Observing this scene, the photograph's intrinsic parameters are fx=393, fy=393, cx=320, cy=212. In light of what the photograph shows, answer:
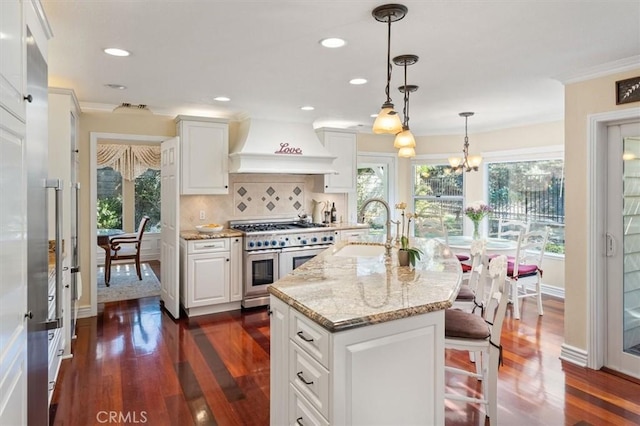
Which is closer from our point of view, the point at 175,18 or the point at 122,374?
the point at 175,18

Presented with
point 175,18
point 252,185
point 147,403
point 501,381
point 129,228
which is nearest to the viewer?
point 175,18

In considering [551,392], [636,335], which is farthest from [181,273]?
[636,335]

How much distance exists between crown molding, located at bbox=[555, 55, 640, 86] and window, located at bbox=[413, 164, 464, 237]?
10.7ft

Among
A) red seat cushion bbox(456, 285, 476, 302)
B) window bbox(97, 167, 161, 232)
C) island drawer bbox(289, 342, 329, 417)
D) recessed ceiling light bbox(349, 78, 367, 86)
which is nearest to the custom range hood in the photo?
recessed ceiling light bbox(349, 78, 367, 86)

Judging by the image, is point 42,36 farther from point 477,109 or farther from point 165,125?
point 477,109

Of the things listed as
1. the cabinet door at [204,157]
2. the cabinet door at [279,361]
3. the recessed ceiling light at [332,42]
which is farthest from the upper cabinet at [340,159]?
the cabinet door at [279,361]

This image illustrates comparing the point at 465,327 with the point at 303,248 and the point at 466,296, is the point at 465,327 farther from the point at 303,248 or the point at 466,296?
the point at 303,248

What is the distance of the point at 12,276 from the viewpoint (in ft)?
4.48

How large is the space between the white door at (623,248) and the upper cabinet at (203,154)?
4006 mm

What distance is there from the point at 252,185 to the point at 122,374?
2940 mm

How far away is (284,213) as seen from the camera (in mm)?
5723

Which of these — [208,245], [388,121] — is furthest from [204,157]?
[388,121]

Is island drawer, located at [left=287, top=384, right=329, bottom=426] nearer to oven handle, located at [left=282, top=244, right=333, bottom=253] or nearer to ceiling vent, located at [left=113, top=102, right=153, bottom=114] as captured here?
oven handle, located at [left=282, top=244, right=333, bottom=253]

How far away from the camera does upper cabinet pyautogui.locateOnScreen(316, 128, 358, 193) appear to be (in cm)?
571
